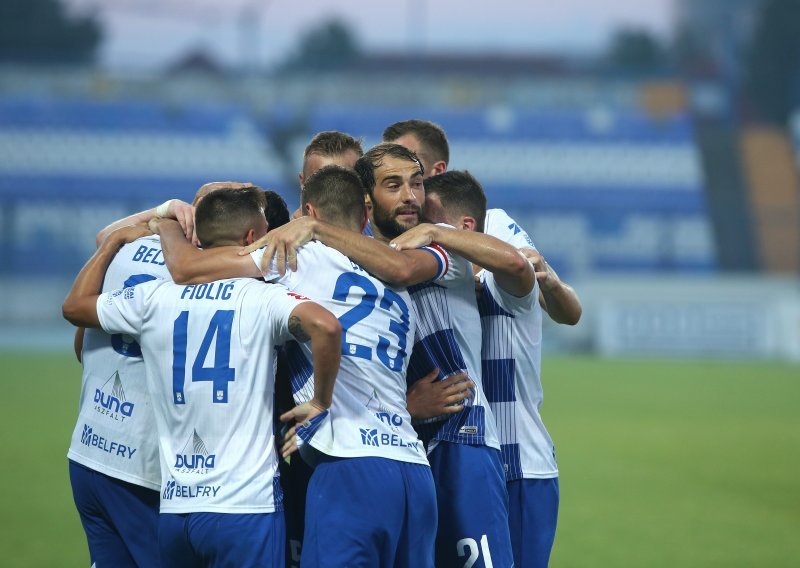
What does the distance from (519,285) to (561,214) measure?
116ft

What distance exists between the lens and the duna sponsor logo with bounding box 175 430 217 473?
3.72m

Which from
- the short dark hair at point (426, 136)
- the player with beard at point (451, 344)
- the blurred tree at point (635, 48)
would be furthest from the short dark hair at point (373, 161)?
the blurred tree at point (635, 48)

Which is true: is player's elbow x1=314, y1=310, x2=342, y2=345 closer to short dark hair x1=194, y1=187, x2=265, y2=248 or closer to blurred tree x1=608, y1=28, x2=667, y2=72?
short dark hair x1=194, y1=187, x2=265, y2=248

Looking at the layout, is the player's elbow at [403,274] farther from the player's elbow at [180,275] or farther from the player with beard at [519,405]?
the player's elbow at [180,275]

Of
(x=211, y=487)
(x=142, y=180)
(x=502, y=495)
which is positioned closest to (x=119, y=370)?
(x=211, y=487)

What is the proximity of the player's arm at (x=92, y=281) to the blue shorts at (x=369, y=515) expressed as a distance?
116 centimetres

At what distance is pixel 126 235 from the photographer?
4480 millimetres

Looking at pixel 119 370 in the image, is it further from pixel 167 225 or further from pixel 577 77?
pixel 577 77

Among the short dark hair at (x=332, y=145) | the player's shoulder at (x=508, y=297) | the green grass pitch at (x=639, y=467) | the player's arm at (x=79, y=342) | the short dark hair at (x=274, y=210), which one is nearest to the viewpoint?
the player's shoulder at (x=508, y=297)

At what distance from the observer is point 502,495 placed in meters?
4.04

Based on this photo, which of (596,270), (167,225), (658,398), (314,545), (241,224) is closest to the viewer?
(314,545)

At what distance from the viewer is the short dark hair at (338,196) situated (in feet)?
12.8

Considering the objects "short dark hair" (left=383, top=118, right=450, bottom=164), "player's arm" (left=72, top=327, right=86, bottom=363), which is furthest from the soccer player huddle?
"short dark hair" (left=383, top=118, right=450, bottom=164)

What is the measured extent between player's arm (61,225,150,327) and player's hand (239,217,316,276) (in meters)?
0.79
